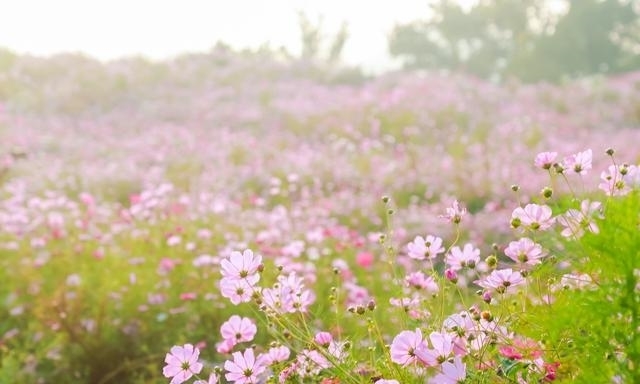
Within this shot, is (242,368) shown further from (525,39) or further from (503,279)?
(525,39)

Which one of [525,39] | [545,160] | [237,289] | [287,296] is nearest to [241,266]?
[237,289]

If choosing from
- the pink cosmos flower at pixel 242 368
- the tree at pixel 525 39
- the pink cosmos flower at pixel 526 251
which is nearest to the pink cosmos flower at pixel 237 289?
the pink cosmos flower at pixel 242 368

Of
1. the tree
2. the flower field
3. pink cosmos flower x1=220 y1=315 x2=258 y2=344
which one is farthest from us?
the tree

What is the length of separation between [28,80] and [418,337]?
16.6m

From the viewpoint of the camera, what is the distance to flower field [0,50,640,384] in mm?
1458

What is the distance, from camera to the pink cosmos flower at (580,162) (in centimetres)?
162

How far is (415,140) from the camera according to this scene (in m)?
10.6

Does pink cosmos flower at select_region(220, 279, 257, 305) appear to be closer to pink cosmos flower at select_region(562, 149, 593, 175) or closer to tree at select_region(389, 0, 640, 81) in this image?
pink cosmos flower at select_region(562, 149, 593, 175)

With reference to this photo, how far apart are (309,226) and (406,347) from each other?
4.41 m

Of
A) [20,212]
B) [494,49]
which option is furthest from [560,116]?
[494,49]

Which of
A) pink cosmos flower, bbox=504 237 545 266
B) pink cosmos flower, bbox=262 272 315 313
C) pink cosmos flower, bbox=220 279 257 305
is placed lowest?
pink cosmos flower, bbox=262 272 315 313

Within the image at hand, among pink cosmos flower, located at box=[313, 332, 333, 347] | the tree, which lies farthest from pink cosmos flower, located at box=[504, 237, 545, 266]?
the tree

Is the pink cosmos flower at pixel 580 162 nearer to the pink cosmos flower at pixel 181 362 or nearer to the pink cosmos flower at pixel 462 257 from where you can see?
the pink cosmos flower at pixel 462 257

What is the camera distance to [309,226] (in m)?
5.82
